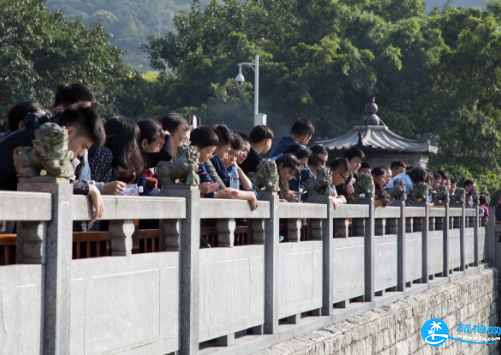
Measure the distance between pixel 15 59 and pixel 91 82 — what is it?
14.4 feet

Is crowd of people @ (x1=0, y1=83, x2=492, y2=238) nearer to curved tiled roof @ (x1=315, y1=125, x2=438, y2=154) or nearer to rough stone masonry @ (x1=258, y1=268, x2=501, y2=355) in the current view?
rough stone masonry @ (x1=258, y1=268, x2=501, y2=355)

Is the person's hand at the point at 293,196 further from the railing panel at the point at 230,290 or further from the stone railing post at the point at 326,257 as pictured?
the railing panel at the point at 230,290

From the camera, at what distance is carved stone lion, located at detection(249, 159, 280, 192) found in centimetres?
520

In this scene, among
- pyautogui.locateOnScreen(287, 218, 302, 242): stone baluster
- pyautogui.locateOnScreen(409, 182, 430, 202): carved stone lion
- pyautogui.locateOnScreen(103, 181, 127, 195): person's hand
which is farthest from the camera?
pyautogui.locateOnScreen(409, 182, 430, 202): carved stone lion

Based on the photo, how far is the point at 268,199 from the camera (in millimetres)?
5320

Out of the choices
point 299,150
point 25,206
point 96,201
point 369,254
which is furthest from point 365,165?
point 25,206

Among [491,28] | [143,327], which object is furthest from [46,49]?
[143,327]

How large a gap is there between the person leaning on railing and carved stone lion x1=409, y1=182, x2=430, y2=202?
7.61 m

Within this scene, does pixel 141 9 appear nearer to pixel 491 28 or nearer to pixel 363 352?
pixel 491 28

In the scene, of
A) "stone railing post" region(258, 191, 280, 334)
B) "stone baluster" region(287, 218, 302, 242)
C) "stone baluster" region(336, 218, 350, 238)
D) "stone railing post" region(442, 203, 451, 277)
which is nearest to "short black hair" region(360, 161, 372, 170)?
"stone baluster" region(336, 218, 350, 238)

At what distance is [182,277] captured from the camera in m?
4.20

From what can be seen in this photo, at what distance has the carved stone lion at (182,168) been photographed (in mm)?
4098

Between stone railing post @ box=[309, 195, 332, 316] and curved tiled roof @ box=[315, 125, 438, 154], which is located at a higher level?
curved tiled roof @ box=[315, 125, 438, 154]

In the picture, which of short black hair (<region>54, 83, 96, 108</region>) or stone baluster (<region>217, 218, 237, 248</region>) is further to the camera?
stone baluster (<region>217, 218, 237, 248</region>)
